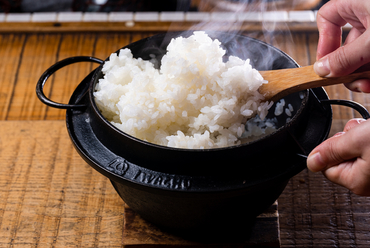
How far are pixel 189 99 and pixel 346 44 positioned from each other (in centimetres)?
81

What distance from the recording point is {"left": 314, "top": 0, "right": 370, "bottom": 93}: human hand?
1.42 metres

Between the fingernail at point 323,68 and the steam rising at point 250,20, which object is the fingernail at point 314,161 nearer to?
the fingernail at point 323,68

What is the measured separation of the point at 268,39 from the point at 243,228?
185 cm

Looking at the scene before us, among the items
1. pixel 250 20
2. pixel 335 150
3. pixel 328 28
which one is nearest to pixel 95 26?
pixel 250 20

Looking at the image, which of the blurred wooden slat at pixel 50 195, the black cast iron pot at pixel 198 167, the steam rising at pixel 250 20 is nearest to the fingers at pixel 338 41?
the black cast iron pot at pixel 198 167

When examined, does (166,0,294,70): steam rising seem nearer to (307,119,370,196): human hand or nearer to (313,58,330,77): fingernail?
(313,58,330,77): fingernail

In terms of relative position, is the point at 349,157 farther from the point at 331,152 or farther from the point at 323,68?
the point at 323,68

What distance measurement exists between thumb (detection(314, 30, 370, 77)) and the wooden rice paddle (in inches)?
1.8

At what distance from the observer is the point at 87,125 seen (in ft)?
5.43

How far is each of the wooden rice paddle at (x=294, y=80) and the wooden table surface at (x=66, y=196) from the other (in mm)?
804

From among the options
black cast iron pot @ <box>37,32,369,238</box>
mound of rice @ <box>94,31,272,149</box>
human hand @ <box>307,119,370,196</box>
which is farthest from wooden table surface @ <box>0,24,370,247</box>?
mound of rice @ <box>94,31,272,149</box>

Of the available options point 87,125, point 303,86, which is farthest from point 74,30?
point 303,86

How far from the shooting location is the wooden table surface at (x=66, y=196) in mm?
1934

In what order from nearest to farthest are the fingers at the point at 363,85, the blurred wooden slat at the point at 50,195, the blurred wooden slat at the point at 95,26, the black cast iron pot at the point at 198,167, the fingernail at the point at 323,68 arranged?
the black cast iron pot at the point at 198,167 → the fingernail at the point at 323,68 → the fingers at the point at 363,85 → the blurred wooden slat at the point at 50,195 → the blurred wooden slat at the point at 95,26
